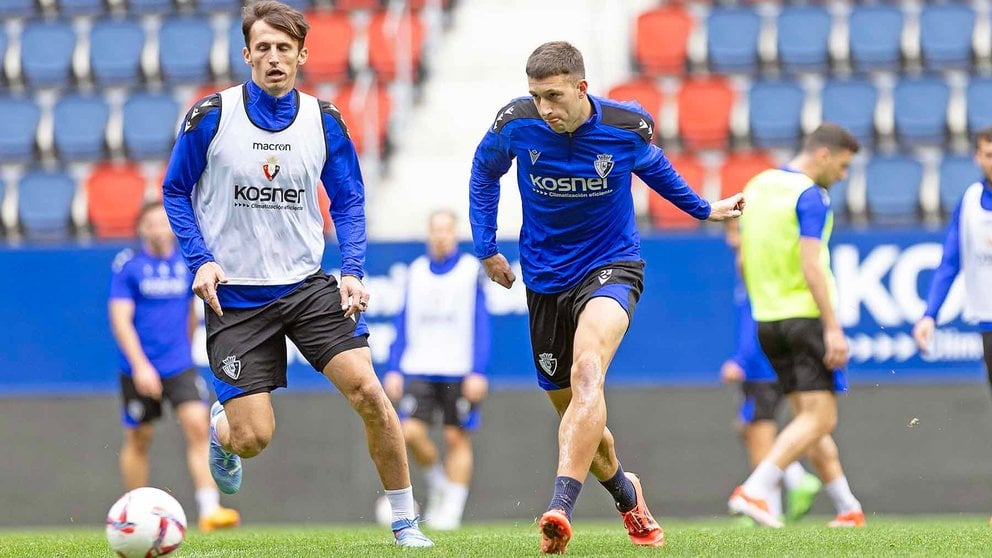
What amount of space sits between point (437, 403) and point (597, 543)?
4035 mm

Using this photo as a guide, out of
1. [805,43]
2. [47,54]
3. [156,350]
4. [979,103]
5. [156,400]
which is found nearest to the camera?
[156,400]

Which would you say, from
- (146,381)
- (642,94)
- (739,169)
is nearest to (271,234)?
(146,381)

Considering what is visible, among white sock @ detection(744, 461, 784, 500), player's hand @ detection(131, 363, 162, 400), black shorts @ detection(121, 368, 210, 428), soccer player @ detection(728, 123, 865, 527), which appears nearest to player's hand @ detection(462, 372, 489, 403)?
black shorts @ detection(121, 368, 210, 428)

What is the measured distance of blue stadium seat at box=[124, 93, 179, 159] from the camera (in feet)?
50.2

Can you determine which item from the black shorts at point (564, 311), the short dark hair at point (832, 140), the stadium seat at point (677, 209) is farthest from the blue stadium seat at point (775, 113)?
the black shorts at point (564, 311)

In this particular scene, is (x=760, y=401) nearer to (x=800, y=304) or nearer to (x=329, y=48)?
(x=800, y=304)

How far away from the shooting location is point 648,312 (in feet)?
39.0

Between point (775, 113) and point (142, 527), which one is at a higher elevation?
point (775, 113)

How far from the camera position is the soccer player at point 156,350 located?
34.4ft

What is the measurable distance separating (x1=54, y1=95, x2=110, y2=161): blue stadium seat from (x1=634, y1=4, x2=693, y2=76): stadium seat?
567 cm

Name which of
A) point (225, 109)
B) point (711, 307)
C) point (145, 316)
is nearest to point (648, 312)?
point (711, 307)

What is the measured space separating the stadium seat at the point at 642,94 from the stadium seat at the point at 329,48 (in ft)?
9.39

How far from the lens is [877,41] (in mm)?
15250

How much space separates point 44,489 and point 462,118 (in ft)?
19.0
